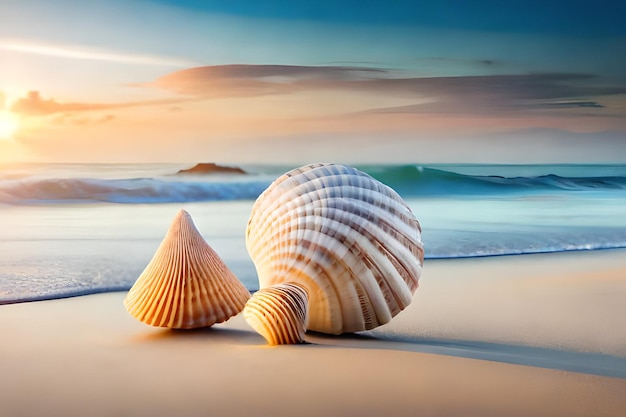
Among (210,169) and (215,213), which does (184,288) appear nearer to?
(215,213)

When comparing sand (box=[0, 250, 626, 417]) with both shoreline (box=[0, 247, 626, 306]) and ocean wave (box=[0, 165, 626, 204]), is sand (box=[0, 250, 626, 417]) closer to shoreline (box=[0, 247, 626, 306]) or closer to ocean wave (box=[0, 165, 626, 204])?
shoreline (box=[0, 247, 626, 306])

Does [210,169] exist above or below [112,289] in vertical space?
above

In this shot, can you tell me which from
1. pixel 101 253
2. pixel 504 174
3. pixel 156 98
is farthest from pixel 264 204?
pixel 504 174

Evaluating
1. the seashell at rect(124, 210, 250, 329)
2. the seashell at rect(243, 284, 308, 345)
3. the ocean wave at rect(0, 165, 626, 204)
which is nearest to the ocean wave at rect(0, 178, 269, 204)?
the ocean wave at rect(0, 165, 626, 204)

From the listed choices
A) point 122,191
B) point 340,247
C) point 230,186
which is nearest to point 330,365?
point 340,247

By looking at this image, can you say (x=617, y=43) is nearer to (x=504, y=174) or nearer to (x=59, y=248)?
(x=504, y=174)

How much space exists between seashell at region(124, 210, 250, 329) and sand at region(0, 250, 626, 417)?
38mm

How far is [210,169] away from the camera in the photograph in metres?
3.16

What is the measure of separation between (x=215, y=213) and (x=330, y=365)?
194 cm

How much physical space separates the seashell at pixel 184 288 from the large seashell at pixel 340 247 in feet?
0.30

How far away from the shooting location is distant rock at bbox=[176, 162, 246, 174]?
10.3 ft

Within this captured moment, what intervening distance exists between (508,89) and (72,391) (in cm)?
310

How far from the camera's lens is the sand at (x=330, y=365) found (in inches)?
36.8

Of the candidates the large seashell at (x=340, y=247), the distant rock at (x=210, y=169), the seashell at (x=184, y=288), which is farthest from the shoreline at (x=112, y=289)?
the distant rock at (x=210, y=169)
